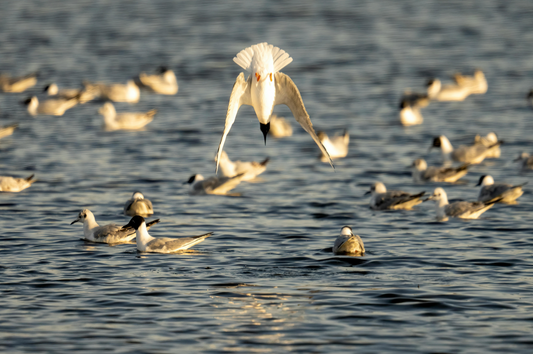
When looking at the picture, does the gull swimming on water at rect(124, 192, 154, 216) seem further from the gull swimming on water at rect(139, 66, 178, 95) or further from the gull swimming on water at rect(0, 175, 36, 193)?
the gull swimming on water at rect(139, 66, 178, 95)

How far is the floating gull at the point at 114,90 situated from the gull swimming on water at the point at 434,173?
15360 millimetres

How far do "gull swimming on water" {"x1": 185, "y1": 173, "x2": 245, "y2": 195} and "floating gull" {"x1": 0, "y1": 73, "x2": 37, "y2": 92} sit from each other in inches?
678

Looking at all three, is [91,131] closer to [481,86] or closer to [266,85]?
[481,86]

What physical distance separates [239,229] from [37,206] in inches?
187

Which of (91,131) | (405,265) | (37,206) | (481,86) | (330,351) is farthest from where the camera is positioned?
(481,86)

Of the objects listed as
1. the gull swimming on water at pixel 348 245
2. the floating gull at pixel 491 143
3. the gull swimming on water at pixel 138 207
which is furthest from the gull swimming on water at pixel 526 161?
the gull swimming on water at pixel 138 207

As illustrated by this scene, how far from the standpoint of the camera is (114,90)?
108 feet

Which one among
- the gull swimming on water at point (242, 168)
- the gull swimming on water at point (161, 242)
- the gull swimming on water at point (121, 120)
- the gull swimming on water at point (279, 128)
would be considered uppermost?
the gull swimming on water at point (121, 120)

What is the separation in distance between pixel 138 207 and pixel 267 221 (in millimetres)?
2576

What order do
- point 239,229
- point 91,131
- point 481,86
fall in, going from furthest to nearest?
point 481,86, point 91,131, point 239,229

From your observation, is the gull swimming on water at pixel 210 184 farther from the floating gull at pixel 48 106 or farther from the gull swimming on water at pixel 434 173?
the floating gull at pixel 48 106

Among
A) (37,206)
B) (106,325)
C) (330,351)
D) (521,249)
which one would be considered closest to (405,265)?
(521,249)

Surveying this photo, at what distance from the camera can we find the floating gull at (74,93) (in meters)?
30.9

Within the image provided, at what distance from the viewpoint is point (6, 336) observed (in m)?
10.3
